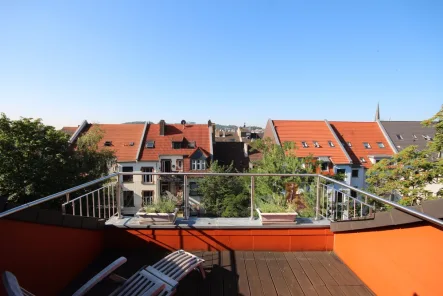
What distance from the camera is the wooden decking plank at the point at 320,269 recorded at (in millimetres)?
2809

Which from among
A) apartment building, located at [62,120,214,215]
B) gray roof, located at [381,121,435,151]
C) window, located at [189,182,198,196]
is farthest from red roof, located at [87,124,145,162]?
gray roof, located at [381,121,435,151]

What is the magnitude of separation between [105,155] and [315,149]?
20.3m

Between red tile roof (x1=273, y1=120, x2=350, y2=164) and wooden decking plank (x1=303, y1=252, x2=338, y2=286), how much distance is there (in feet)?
75.6

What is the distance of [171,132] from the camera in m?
28.2

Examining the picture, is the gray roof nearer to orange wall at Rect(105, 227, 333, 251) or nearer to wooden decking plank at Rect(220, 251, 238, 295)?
orange wall at Rect(105, 227, 333, 251)

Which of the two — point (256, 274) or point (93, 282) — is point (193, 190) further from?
point (93, 282)

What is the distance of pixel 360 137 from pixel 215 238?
3030cm

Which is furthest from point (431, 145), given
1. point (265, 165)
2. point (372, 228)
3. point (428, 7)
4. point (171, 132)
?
point (171, 132)

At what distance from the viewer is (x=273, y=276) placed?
290cm

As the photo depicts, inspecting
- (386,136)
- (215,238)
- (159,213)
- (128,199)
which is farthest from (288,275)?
(386,136)

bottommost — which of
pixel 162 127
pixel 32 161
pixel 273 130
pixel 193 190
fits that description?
pixel 193 190

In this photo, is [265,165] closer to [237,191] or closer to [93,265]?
[237,191]

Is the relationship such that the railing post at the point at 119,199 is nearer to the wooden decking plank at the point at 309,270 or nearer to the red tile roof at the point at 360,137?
the wooden decking plank at the point at 309,270

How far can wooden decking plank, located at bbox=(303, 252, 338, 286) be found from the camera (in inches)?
111
